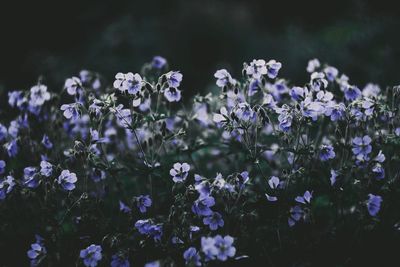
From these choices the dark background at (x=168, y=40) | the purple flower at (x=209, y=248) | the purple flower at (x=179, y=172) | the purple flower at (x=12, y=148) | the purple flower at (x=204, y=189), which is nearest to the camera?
the purple flower at (x=209, y=248)

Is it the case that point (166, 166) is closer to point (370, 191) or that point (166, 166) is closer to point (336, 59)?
point (370, 191)

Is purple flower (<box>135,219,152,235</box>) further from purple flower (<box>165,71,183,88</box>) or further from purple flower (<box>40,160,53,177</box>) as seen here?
purple flower (<box>165,71,183,88</box>)

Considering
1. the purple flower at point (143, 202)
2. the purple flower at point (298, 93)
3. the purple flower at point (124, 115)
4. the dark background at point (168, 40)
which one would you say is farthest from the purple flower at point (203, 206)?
the dark background at point (168, 40)

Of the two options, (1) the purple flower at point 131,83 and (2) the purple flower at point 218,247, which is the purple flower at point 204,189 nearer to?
(2) the purple flower at point 218,247

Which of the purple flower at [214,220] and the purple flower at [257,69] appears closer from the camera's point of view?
the purple flower at [214,220]

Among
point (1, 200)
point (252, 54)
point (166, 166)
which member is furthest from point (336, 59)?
point (1, 200)
